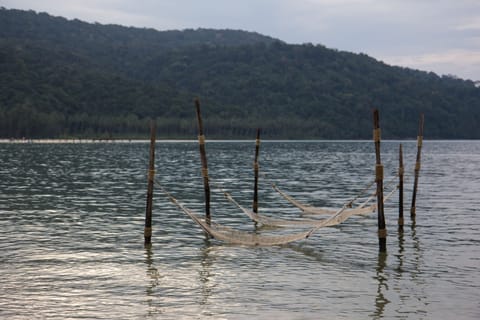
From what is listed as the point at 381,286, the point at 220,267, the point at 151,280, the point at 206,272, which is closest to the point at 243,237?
the point at 220,267

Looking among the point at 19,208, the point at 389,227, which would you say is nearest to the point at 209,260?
the point at 389,227

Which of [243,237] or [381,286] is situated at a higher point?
[243,237]

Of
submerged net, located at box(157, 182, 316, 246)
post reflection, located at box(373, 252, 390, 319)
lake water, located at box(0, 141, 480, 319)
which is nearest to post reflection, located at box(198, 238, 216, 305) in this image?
lake water, located at box(0, 141, 480, 319)

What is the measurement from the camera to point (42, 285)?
632 inches

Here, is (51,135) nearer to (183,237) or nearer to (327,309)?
(183,237)

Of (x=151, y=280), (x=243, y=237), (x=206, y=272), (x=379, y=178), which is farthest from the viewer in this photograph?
(x=243, y=237)

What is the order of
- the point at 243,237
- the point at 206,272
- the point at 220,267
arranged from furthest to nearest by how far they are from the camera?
the point at 243,237 → the point at 220,267 → the point at 206,272

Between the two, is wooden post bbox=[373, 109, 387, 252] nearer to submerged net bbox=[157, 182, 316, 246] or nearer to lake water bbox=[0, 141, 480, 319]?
lake water bbox=[0, 141, 480, 319]

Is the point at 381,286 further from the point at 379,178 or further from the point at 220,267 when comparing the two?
the point at 220,267

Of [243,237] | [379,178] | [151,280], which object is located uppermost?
[379,178]

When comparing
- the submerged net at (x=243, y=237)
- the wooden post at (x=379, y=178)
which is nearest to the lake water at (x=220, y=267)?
the submerged net at (x=243, y=237)

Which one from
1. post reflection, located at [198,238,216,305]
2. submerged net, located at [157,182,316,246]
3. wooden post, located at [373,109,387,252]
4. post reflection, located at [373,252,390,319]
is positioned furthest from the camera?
submerged net, located at [157,182,316,246]

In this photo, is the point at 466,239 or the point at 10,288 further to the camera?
the point at 466,239

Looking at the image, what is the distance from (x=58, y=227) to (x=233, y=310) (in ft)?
46.0
